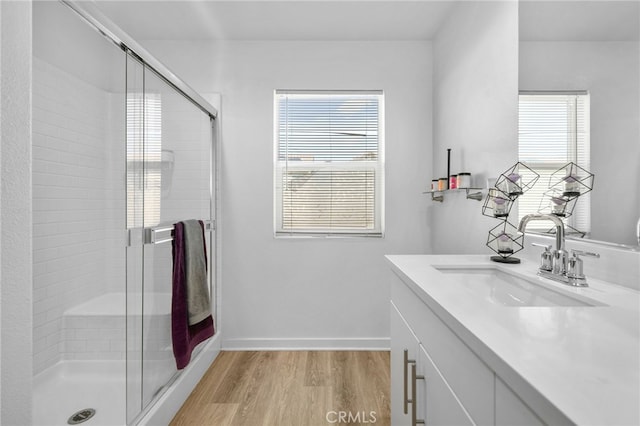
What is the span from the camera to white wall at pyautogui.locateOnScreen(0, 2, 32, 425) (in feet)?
2.34

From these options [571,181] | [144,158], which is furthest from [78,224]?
[571,181]

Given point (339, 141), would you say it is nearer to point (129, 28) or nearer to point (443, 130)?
point (443, 130)

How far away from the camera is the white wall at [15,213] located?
0.71m

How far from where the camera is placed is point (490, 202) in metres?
1.70

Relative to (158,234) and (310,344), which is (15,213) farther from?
(310,344)

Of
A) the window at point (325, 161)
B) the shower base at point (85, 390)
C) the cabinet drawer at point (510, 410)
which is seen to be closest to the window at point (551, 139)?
the cabinet drawer at point (510, 410)

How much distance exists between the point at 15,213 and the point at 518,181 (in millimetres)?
1701

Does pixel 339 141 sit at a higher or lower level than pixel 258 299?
higher

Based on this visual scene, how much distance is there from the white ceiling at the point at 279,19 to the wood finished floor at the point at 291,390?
2449 mm

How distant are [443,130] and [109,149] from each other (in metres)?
2.07

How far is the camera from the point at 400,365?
4.18 ft

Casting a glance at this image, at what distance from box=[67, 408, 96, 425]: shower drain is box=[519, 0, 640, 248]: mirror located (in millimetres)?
2133

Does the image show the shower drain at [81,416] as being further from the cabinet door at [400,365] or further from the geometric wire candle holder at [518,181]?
the geometric wire candle holder at [518,181]

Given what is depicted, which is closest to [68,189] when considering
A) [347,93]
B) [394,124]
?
[347,93]
